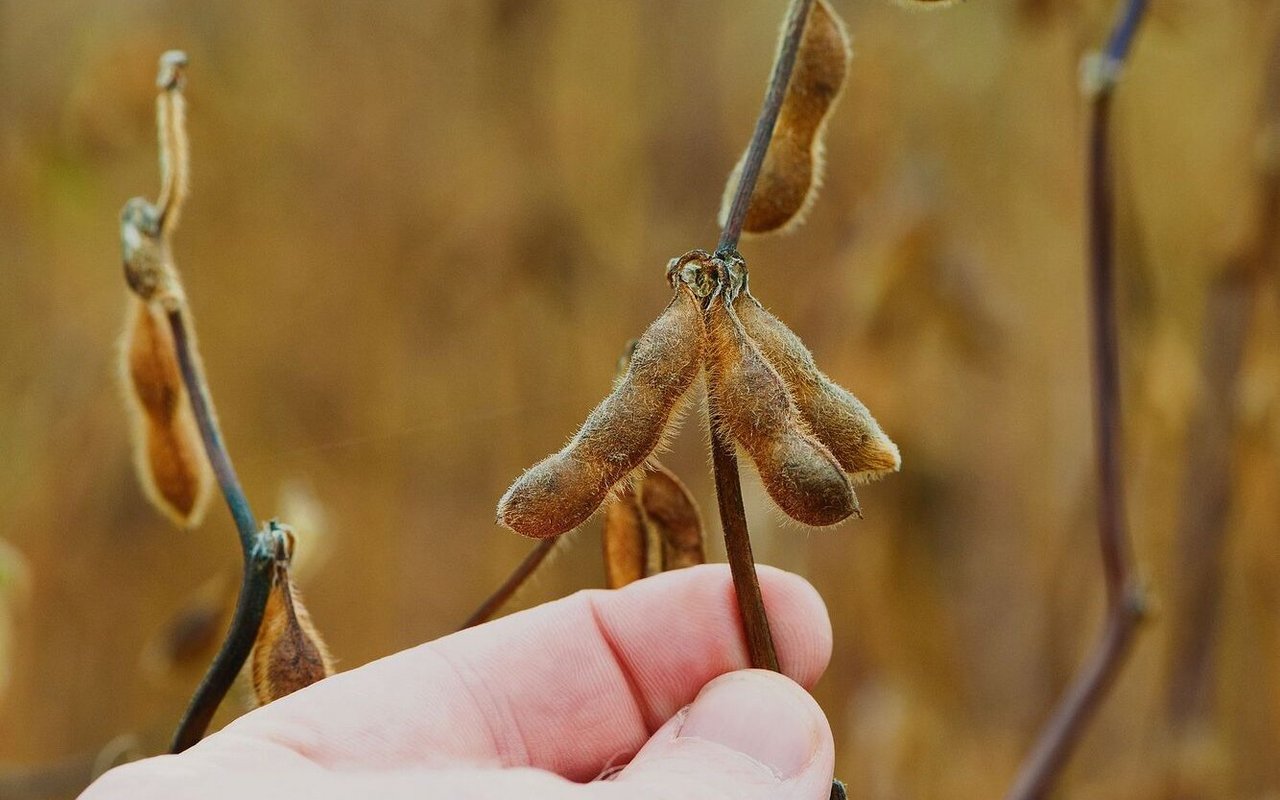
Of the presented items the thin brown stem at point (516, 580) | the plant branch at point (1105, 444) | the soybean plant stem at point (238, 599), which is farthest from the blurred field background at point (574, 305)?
the soybean plant stem at point (238, 599)

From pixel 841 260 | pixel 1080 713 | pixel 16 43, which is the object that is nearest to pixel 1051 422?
pixel 841 260

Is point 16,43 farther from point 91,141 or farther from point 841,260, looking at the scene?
point 841,260

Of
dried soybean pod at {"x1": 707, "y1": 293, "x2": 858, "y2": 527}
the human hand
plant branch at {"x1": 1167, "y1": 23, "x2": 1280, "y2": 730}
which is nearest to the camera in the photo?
dried soybean pod at {"x1": 707, "y1": 293, "x2": 858, "y2": 527}

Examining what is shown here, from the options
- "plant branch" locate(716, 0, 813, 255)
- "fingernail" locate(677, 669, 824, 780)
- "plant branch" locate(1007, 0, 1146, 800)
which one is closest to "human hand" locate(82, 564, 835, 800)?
"fingernail" locate(677, 669, 824, 780)

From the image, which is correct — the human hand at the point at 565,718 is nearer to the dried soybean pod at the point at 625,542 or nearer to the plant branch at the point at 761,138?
the dried soybean pod at the point at 625,542

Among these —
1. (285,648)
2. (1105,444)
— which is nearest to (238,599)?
(285,648)

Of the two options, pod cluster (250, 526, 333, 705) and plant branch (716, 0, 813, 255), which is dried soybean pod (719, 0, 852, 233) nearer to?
plant branch (716, 0, 813, 255)
